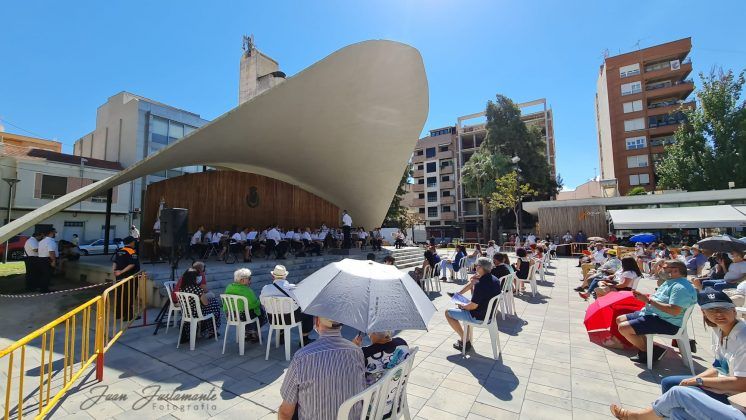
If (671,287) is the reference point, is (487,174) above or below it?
above

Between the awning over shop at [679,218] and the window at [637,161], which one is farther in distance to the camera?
the window at [637,161]

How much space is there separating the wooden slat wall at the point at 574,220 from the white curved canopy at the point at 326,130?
1112 cm

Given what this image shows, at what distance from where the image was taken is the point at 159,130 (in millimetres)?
24641

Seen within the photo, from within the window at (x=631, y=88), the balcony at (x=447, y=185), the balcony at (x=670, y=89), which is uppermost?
the window at (x=631, y=88)

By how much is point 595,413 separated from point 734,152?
30769 mm

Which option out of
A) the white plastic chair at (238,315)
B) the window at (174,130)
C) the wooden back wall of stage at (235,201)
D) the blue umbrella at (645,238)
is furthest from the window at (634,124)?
the window at (174,130)

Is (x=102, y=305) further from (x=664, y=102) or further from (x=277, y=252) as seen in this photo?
(x=664, y=102)

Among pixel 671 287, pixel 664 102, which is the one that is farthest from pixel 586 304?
pixel 664 102

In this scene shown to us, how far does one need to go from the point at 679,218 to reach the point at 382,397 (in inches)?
836

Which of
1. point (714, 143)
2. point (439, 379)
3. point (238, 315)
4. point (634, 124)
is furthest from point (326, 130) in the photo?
point (634, 124)

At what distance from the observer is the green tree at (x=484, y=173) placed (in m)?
29.5

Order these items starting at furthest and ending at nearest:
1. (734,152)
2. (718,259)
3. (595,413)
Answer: (734,152) < (718,259) < (595,413)

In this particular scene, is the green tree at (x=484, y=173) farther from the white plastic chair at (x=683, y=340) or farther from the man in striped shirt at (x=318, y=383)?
the man in striped shirt at (x=318, y=383)

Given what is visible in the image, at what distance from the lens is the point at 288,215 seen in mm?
14891
